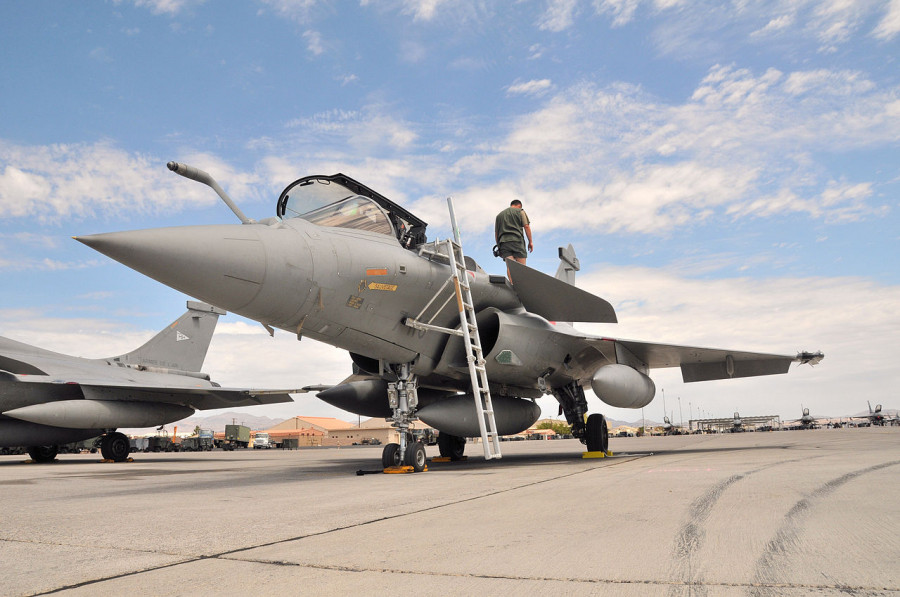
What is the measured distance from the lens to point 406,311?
26.2 feet

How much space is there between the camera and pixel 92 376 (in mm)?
15883

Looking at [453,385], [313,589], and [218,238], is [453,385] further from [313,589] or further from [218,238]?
[313,589]

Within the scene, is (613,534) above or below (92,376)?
below

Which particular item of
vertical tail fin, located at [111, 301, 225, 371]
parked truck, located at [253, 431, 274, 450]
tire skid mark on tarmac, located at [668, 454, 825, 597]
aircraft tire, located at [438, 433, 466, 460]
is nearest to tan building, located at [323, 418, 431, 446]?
parked truck, located at [253, 431, 274, 450]

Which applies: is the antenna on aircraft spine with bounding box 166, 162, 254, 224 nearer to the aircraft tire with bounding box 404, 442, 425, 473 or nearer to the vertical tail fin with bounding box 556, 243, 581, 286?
the aircraft tire with bounding box 404, 442, 425, 473

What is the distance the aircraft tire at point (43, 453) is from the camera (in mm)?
16797

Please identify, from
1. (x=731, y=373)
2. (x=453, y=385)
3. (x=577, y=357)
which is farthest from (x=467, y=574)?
(x=731, y=373)

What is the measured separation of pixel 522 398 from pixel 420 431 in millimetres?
3741

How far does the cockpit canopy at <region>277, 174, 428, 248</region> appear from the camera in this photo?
7438 mm

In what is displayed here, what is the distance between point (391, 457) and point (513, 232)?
4769 millimetres

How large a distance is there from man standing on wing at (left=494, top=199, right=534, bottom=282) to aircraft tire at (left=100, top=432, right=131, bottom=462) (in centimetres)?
1276

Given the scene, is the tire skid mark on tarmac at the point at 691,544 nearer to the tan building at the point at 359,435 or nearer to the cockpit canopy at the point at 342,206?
the cockpit canopy at the point at 342,206

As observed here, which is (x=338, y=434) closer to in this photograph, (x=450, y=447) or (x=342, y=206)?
(x=450, y=447)

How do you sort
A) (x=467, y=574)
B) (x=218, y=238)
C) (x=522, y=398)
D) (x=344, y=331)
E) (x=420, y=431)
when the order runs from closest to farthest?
(x=467, y=574) < (x=218, y=238) < (x=344, y=331) < (x=420, y=431) < (x=522, y=398)
